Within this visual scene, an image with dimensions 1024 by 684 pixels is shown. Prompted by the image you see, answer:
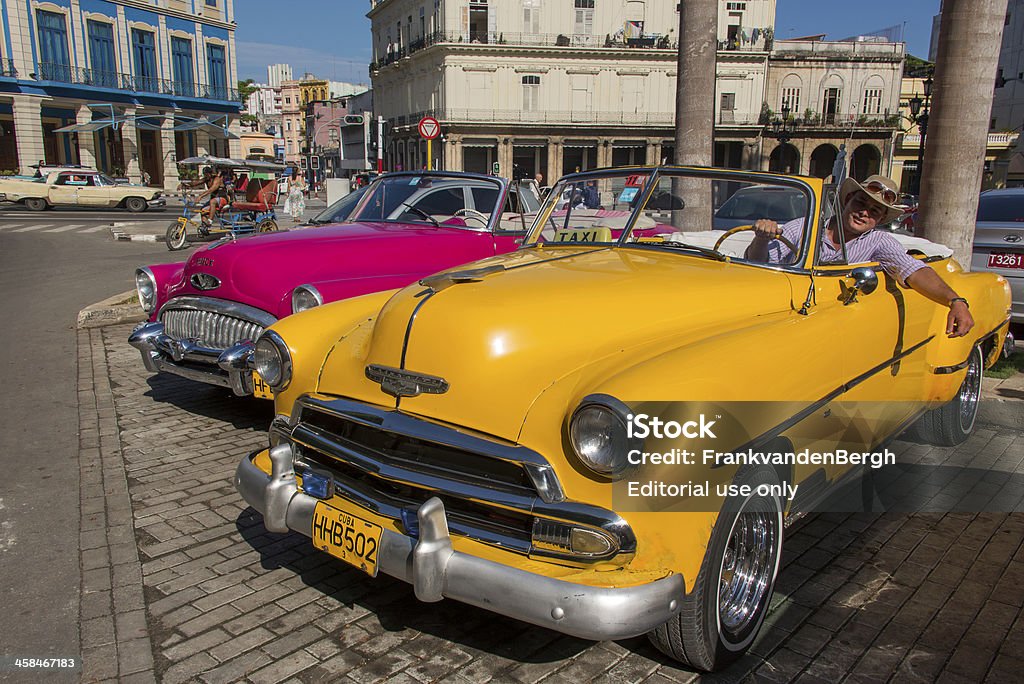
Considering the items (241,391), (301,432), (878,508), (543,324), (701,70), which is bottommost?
(878,508)

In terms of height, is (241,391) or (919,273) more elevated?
(919,273)

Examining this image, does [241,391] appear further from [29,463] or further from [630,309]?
[630,309]

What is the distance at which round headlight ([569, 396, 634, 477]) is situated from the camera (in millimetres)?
2350

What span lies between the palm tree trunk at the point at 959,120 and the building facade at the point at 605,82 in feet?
146

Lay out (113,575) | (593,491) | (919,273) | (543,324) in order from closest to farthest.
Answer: (593,491)
(543,324)
(113,575)
(919,273)

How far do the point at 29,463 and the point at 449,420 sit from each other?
3.43 metres

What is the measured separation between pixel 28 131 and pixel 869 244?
142 feet

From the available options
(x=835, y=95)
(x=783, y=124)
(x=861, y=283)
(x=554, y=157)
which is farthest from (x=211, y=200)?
(x=835, y=95)

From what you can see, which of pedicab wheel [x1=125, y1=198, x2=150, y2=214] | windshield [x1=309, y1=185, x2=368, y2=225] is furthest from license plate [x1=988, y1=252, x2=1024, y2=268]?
Result: pedicab wheel [x1=125, y1=198, x2=150, y2=214]

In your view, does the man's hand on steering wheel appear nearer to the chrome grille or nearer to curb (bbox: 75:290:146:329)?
the chrome grille

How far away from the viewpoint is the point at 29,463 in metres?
4.72

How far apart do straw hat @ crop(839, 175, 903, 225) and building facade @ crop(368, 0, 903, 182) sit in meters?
46.8

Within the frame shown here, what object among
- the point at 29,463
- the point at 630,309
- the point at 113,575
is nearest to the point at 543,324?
the point at 630,309

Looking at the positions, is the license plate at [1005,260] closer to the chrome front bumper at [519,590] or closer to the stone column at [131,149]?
the chrome front bumper at [519,590]
